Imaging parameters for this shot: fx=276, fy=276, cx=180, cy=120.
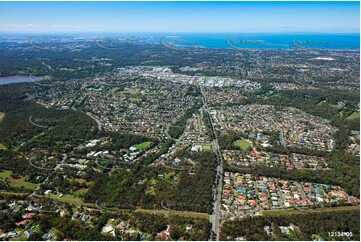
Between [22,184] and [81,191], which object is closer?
[81,191]

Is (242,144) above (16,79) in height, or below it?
below

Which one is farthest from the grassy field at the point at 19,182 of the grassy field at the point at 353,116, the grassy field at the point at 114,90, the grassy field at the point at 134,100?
the grassy field at the point at 353,116

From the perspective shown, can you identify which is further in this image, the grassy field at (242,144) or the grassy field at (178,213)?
the grassy field at (242,144)

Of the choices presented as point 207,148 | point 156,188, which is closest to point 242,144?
point 207,148

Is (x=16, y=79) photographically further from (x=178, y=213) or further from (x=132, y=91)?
(x=178, y=213)

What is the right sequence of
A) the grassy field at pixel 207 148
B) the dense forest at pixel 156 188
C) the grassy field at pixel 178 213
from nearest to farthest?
1. the grassy field at pixel 178 213
2. the dense forest at pixel 156 188
3. the grassy field at pixel 207 148

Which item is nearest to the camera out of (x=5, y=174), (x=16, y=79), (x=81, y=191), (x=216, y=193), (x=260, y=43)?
(x=216, y=193)

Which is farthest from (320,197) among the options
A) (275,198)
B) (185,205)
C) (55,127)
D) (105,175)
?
(55,127)

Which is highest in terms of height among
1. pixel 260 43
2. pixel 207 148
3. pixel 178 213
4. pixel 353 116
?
pixel 260 43

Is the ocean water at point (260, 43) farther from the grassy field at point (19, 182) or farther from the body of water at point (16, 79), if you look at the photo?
the grassy field at point (19, 182)
